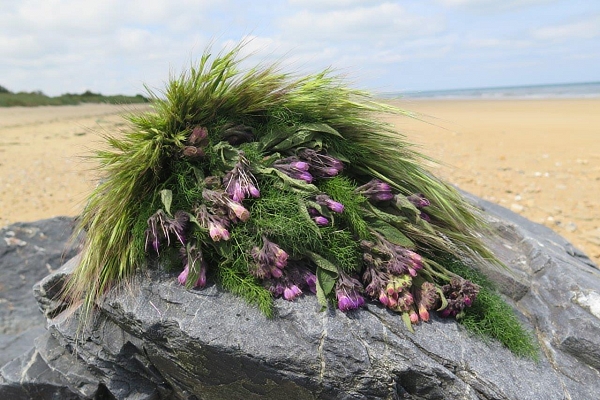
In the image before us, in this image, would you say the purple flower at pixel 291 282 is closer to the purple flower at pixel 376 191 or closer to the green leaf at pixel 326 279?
the green leaf at pixel 326 279

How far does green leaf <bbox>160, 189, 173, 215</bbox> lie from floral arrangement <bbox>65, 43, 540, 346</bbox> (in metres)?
0.01

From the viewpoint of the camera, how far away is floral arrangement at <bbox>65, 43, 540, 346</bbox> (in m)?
2.76

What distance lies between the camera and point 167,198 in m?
2.76

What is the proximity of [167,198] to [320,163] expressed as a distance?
3.14 feet

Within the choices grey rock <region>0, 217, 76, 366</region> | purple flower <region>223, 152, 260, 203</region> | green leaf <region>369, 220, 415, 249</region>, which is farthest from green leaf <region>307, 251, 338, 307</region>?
grey rock <region>0, 217, 76, 366</region>

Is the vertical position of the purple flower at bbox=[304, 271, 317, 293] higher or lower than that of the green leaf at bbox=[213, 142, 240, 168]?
lower

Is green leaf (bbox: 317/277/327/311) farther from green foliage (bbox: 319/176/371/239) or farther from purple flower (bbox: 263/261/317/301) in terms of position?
green foliage (bbox: 319/176/371/239)

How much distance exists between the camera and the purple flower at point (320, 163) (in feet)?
9.70

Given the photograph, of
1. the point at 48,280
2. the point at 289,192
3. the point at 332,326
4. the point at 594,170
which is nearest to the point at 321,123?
the point at 289,192

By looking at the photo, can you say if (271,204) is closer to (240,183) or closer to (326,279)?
(240,183)

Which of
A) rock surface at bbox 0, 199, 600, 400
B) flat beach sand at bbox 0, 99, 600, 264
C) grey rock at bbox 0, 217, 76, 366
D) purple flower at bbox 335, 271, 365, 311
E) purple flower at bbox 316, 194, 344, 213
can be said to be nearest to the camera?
rock surface at bbox 0, 199, 600, 400

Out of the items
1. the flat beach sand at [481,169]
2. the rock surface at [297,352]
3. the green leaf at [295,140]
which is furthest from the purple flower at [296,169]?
the flat beach sand at [481,169]

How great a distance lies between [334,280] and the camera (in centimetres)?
278

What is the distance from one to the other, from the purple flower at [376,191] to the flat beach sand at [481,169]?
2.07ft
